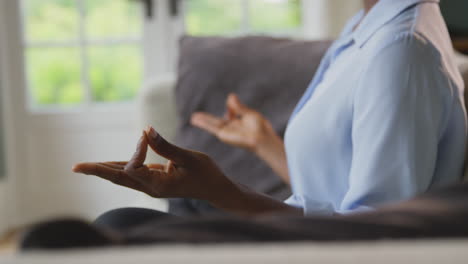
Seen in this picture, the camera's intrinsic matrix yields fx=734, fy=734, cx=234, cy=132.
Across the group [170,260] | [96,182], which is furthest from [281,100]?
[96,182]

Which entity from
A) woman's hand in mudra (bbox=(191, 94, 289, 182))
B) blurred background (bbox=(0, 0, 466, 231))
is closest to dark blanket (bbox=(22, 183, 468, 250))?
woman's hand in mudra (bbox=(191, 94, 289, 182))

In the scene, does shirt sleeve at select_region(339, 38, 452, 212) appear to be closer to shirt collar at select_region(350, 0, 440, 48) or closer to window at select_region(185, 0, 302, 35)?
shirt collar at select_region(350, 0, 440, 48)

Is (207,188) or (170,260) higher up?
(170,260)

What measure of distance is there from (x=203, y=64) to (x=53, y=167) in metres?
1.86

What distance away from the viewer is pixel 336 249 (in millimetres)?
443

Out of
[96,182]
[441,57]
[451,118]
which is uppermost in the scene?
[441,57]

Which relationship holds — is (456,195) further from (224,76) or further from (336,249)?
(224,76)

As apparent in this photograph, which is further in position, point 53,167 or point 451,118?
point 53,167

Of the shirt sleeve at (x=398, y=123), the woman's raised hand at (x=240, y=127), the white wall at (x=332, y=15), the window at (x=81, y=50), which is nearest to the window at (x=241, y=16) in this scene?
the white wall at (x=332, y=15)

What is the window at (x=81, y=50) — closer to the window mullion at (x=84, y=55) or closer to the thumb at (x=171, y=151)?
the window mullion at (x=84, y=55)

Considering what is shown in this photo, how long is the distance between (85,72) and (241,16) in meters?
0.87

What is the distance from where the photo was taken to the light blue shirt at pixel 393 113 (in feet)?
3.47

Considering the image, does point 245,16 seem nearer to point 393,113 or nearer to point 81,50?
point 81,50

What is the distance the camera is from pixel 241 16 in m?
3.91
